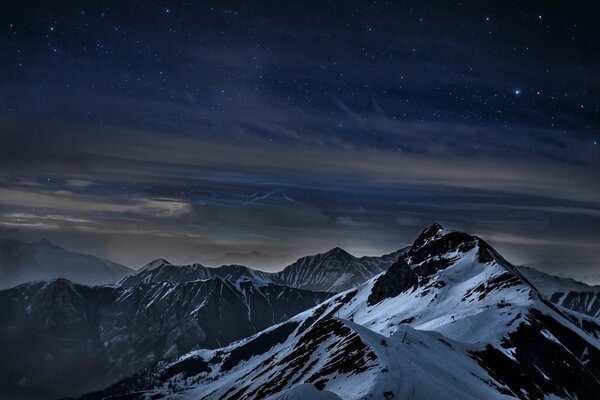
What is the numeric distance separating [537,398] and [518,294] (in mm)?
65363

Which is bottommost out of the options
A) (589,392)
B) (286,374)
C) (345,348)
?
(589,392)

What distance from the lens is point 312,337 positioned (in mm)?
124188

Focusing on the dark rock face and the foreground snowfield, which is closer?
the foreground snowfield

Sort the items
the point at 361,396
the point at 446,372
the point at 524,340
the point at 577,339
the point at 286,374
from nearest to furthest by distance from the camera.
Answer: the point at 361,396 < the point at 446,372 < the point at 286,374 < the point at 524,340 < the point at 577,339

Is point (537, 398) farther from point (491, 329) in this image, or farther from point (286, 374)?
point (286, 374)

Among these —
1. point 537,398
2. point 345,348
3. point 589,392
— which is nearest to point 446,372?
point 345,348

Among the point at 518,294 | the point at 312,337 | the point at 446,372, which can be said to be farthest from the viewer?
the point at 518,294

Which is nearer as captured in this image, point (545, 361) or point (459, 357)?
point (459, 357)

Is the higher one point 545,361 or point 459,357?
point 459,357

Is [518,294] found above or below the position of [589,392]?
above

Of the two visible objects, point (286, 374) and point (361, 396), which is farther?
point (286, 374)

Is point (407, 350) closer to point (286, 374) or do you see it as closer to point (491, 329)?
point (286, 374)

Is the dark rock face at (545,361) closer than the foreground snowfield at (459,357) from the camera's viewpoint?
No

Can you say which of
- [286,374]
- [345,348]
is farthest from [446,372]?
[286,374]
